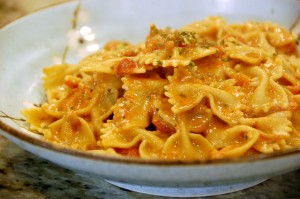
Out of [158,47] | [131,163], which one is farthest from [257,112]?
[131,163]

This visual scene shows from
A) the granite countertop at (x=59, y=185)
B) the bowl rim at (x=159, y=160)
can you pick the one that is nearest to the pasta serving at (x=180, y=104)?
the granite countertop at (x=59, y=185)

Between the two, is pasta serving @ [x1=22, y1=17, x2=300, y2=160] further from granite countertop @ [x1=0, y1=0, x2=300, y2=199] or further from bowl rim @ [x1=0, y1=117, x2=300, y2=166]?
bowl rim @ [x1=0, y1=117, x2=300, y2=166]

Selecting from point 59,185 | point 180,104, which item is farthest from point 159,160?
point 59,185

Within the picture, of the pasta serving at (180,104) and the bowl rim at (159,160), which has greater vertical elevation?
the pasta serving at (180,104)

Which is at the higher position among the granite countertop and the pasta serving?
the pasta serving

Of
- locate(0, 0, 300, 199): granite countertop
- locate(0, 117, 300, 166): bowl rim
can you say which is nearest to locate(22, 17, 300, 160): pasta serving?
locate(0, 0, 300, 199): granite countertop

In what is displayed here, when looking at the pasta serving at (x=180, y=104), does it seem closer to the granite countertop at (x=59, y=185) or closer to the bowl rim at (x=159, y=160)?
the granite countertop at (x=59, y=185)

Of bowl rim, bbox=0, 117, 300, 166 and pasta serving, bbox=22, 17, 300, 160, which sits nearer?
bowl rim, bbox=0, 117, 300, 166
